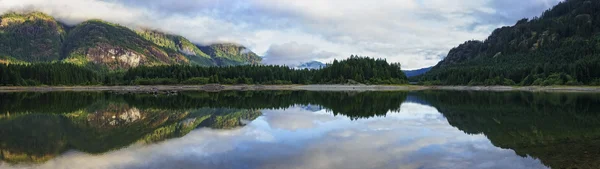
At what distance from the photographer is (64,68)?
13788cm

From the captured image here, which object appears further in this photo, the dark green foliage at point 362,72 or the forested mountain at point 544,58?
the dark green foliage at point 362,72

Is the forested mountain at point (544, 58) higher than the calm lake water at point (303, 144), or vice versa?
the forested mountain at point (544, 58)

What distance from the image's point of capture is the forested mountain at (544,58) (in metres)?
104

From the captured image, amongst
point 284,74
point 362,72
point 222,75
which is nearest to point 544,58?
point 362,72

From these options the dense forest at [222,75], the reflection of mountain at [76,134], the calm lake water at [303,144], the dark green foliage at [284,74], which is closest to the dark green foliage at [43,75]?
the dense forest at [222,75]

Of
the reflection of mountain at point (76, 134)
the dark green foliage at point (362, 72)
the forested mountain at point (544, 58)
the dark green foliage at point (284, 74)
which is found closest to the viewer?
the reflection of mountain at point (76, 134)

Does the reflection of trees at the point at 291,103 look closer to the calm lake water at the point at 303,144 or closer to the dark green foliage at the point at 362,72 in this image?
the calm lake water at the point at 303,144

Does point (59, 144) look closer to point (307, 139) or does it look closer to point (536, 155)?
point (307, 139)

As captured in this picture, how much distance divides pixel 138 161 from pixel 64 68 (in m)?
145

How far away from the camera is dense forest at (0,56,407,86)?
428ft

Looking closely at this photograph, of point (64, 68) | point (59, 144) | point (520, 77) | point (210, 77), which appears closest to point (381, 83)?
point (520, 77)

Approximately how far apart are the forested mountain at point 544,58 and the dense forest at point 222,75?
2275 centimetres

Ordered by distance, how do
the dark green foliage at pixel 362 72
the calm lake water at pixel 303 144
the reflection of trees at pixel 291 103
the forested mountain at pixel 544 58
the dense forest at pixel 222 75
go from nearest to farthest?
1. the calm lake water at pixel 303 144
2. the reflection of trees at pixel 291 103
3. the forested mountain at pixel 544 58
4. the dense forest at pixel 222 75
5. the dark green foliage at pixel 362 72

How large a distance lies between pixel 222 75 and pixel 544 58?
390 ft
